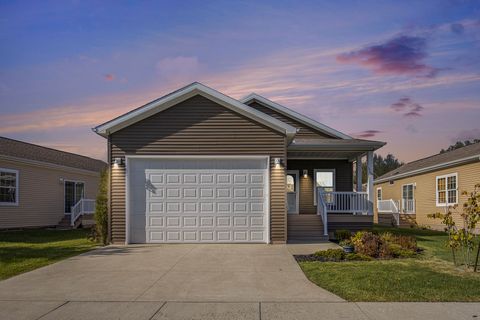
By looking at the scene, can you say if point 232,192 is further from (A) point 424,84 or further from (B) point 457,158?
(B) point 457,158

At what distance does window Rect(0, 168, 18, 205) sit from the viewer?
20.3m

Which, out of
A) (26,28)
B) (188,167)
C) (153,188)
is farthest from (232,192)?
(26,28)

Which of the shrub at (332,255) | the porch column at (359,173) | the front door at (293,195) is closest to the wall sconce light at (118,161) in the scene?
the shrub at (332,255)

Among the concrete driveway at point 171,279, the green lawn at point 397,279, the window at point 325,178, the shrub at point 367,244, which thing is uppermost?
the window at point 325,178

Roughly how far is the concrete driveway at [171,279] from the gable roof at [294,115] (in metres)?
8.66

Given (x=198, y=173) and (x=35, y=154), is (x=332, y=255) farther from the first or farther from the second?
(x=35, y=154)

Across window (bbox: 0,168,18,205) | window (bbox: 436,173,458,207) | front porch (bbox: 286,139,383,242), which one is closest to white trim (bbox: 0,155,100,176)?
window (bbox: 0,168,18,205)

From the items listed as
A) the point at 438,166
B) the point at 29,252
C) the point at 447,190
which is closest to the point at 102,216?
the point at 29,252

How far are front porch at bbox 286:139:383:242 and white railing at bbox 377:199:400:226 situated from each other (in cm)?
760

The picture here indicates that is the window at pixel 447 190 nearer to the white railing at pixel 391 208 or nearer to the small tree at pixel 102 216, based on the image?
the white railing at pixel 391 208

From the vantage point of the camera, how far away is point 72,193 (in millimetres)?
26203

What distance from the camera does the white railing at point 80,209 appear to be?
2434 cm

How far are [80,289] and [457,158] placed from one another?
61.8 ft

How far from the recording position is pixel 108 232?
14.5 m
